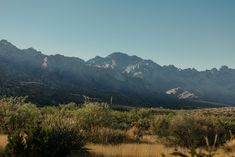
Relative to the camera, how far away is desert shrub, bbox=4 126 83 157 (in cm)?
1058

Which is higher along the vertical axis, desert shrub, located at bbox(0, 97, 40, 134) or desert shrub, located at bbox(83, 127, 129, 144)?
desert shrub, located at bbox(0, 97, 40, 134)

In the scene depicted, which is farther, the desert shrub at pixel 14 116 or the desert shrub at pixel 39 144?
the desert shrub at pixel 14 116

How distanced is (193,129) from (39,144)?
1080 centimetres

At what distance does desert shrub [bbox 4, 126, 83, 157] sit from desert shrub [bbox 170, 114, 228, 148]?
26.5 feet

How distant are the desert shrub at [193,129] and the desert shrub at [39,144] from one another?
807 centimetres

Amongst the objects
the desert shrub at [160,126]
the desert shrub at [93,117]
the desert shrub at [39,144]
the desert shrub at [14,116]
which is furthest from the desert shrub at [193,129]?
the desert shrub at [39,144]

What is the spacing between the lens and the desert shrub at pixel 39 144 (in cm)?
1058

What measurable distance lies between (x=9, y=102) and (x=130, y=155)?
8.97m

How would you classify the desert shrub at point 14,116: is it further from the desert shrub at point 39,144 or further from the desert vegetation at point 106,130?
the desert shrub at point 39,144

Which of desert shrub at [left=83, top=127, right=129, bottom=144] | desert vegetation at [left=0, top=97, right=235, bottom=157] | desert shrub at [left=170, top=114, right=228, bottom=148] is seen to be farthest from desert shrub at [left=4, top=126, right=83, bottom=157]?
desert shrub at [left=170, top=114, right=228, bottom=148]

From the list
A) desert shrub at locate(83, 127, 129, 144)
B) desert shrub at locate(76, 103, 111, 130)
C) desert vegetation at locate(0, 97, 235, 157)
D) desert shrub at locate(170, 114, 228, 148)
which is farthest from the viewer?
desert shrub at locate(76, 103, 111, 130)

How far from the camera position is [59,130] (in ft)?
40.0

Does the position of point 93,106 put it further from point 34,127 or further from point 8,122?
point 34,127

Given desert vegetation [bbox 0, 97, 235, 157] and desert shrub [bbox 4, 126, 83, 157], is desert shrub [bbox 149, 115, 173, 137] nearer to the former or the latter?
desert vegetation [bbox 0, 97, 235, 157]
